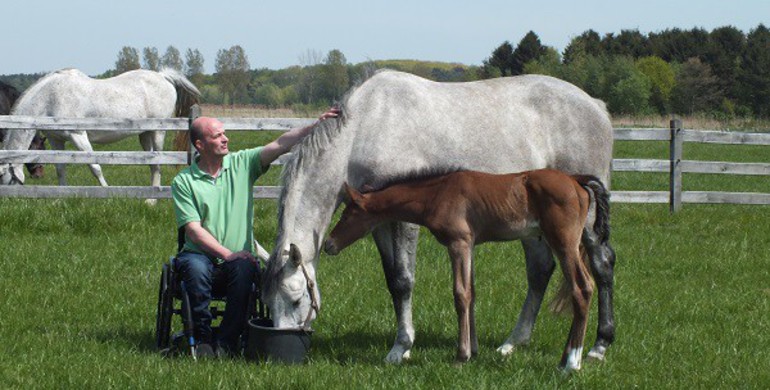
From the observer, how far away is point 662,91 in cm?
7269

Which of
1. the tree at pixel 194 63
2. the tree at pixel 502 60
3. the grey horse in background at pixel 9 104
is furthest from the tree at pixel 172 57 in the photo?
the grey horse in background at pixel 9 104

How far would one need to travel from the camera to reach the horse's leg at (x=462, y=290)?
5516 millimetres

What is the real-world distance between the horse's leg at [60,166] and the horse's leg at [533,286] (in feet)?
29.1

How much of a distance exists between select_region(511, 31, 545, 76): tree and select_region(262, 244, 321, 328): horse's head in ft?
260

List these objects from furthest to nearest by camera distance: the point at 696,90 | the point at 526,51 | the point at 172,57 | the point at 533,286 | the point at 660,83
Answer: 1. the point at 172,57
2. the point at 526,51
3. the point at 660,83
4. the point at 696,90
5. the point at 533,286

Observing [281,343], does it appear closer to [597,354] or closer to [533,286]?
[597,354]

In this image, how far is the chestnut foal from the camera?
18.1ft

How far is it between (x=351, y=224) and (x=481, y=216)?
0.73 m

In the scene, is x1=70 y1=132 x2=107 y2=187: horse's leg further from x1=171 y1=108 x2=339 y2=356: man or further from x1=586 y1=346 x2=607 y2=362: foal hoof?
x1=586 y1=346 x2=607 y2=362: foal hoof

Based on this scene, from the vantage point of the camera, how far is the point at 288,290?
5.57 m

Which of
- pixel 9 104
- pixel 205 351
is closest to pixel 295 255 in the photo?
pixel 205 351

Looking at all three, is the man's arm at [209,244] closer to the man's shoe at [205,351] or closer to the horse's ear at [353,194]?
the man's shoe at [205,351]

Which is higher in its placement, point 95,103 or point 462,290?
point 95,103

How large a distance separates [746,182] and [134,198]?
42.8ft
